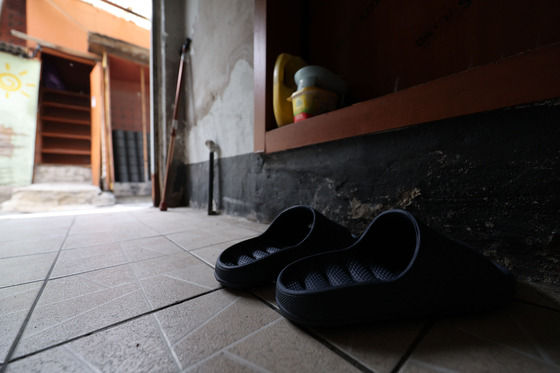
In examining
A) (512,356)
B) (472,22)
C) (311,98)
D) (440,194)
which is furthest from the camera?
(311,98)

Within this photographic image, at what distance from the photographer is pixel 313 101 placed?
1030mm

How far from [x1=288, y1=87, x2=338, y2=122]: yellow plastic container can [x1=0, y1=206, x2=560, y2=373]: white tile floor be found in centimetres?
82

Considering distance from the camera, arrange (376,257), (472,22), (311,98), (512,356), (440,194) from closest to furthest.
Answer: (512,356) < (376,257) < (440,194) < (472,22) < (311,98)

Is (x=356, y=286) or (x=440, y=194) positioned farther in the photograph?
(x=440, y=194)

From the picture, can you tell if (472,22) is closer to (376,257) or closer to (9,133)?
(376,257)

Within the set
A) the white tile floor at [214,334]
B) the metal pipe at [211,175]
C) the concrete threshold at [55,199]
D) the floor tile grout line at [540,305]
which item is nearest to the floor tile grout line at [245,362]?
the white tile floor at [214,334]

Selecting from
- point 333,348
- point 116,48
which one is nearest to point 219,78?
point 333,348

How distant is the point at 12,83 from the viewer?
145 inches

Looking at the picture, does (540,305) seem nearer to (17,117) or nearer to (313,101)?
(313,101)

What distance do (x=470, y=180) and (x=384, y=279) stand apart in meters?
0.45

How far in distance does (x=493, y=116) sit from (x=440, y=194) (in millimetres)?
244

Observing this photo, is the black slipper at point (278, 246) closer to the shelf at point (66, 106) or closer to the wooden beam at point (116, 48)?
the wooden beam at point (116, 48)

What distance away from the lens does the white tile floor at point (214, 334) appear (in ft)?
0.98

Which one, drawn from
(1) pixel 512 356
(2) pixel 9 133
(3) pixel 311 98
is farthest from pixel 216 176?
(2) pixel 9 133
